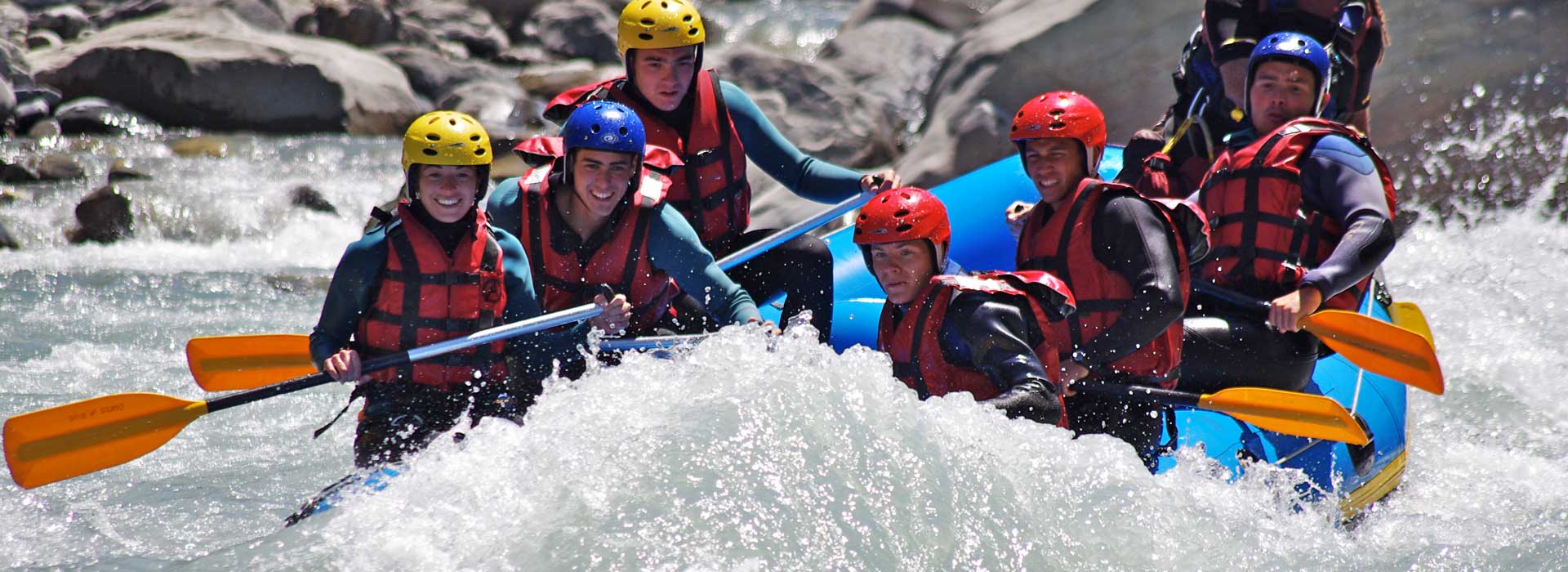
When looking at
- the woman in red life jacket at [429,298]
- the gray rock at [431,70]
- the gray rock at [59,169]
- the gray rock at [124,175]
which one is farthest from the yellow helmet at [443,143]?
the gray rock at [431,70]

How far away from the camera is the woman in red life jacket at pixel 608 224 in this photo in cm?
411

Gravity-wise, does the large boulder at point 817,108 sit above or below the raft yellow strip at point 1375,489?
above

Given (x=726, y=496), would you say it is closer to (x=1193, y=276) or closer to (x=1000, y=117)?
(x=1193, y=276)

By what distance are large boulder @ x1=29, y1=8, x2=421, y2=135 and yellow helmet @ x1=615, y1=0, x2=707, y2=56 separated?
8.03 m

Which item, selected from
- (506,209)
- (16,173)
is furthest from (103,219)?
(506,209)

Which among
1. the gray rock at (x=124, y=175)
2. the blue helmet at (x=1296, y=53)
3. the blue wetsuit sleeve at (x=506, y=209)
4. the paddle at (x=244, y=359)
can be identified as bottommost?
the gray rock at (x=124, y=175)

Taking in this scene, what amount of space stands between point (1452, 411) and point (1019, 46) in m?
4.15

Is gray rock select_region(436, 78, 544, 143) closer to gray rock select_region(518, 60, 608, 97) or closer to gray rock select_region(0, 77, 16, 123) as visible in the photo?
gray rock select_region(518, 60, 608, 97)

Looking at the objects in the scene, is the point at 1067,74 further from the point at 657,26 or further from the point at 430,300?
the point at 430,300

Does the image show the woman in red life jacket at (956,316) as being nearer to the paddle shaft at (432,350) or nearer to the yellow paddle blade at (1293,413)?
the yellow paddle blade at (1293,413)

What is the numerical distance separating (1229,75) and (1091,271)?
1.99m

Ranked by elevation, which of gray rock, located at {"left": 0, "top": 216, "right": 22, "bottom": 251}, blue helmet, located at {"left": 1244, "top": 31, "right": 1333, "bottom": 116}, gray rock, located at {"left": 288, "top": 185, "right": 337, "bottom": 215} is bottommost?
Answer: gray rock, located at {"left": 0, "top": 216, "right": 22, "bottom": 251}

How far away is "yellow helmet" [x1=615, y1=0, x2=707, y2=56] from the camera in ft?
14.8

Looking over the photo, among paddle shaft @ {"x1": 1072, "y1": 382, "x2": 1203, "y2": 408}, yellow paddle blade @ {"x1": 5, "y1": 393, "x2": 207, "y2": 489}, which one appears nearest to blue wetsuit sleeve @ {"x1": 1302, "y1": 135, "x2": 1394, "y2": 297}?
paddle shaft @ {"x1": 1072, "y1": 382, "x2": 1203, "y2": 408}
